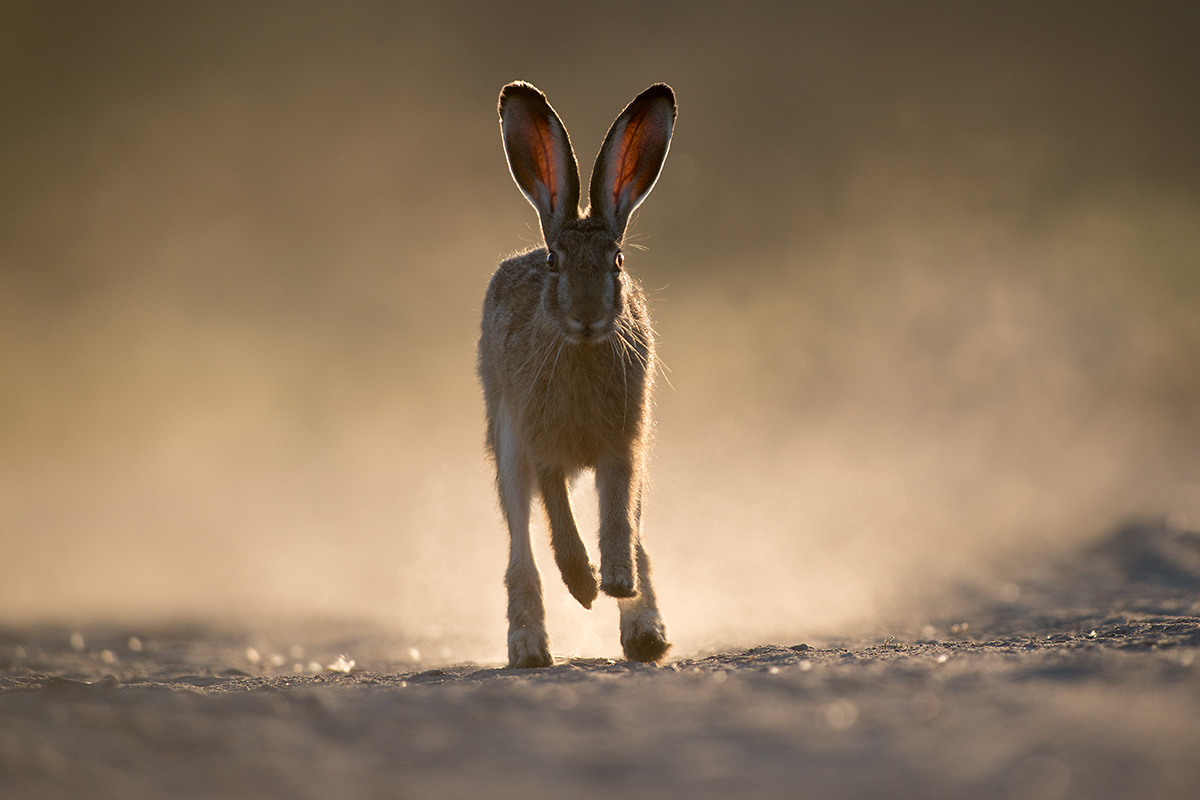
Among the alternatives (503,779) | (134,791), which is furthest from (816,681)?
(134,791)

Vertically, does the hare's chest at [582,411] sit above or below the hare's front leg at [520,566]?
above

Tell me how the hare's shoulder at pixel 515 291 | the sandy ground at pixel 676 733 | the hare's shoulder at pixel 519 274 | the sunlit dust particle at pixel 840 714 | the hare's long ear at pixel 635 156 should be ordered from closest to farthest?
the sandy ground at pixel 676 733 → the sunlit dust particle at pixel 840 714 → the hare's long ear at pixel 635 156 → the hare's shoulder at pixel 515 291 → the hare's shoulder at pixel 519 274

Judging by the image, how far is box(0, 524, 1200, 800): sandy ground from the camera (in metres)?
2.50

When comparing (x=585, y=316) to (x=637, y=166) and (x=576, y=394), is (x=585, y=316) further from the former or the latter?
(x=637, y=166)


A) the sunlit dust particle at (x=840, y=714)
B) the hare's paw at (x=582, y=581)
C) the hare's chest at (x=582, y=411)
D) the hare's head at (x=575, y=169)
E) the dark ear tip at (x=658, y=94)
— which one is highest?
the dark ear tip at (x=658, y=94)

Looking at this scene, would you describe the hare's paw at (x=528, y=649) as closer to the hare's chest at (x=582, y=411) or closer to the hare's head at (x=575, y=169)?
the hare's chest at (x=582, y=411)

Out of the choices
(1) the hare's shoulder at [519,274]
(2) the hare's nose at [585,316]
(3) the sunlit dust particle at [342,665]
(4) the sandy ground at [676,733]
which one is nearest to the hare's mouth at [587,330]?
(2) the hare's nose at [585,316]

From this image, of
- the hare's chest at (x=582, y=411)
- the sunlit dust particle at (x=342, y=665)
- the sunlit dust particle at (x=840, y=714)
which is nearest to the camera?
the sunlit dust particle at (x=840, y=714)

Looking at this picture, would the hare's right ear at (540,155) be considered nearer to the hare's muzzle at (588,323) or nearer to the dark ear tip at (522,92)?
the dark ear tip at (522,92)

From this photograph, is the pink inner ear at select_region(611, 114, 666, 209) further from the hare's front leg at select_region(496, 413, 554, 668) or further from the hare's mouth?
the hare's front leg at select_region(496, 413, 554, 668)

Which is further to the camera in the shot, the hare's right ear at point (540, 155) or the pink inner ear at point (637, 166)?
the pink inner ear at point (637, 166)

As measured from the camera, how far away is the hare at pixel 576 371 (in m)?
6.09

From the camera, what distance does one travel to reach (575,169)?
6.65 m

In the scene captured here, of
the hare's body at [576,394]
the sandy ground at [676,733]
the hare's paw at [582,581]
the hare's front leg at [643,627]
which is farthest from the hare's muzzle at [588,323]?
the sandy ground at [676,733]
